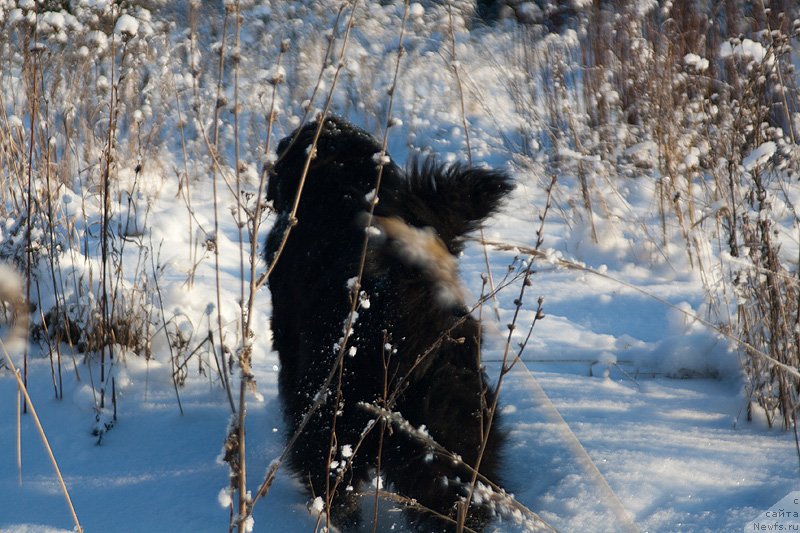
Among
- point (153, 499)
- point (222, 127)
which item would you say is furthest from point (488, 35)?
point (153, 499)

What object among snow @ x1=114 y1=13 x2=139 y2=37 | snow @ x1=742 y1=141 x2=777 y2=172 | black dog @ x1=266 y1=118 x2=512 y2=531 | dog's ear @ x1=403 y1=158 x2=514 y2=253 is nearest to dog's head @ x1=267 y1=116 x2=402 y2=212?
black dog @ x1=266 y1=118 x2=512 y2=531

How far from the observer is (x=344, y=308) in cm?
181

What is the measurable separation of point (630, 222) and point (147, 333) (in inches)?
134

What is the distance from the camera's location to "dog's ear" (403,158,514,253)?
6.21 feet

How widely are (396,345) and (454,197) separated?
0.46 m

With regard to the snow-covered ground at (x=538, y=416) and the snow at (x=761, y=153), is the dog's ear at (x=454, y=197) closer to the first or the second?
the snow-covered ground at (x=538, y=416)

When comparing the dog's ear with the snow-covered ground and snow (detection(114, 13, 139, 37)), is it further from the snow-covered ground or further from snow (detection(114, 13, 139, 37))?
snow (detection(114, 13, 139, 37))

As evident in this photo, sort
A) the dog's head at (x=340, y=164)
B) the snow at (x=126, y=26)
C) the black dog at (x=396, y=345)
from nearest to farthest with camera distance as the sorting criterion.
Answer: the black dog at (x=396, y=345) < the snow at (x=126, y=26) < the dog's head at (x=340, y=164)

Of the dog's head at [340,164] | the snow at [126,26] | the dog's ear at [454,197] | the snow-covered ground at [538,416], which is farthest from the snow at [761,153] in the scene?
the snow at [126,26]

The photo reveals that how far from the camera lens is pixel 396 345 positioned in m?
1.69

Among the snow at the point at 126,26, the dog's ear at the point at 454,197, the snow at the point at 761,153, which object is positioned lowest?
the dog's ear at the point at 454,197

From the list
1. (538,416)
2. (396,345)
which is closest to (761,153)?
(396,345)

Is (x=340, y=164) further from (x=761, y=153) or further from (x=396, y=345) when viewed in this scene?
(x=761, y=153)

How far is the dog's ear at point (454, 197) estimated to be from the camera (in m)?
1.89
